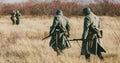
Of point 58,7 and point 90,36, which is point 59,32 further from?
point 58,7

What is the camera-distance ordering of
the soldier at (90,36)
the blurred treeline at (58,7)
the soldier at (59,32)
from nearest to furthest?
the soldier at (90,36), the soldier at (59,32), the blurred treeline at (58,7)

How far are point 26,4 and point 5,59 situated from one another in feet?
174

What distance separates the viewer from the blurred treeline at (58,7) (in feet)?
166

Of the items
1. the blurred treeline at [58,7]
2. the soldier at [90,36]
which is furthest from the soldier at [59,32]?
the blurred treeline at [58,7]

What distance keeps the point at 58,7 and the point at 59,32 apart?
44687 mm

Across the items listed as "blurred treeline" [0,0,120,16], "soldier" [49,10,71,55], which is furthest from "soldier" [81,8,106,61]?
"blurred treeline" [0,0,120,16]

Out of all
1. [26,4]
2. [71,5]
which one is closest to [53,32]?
[71,5]

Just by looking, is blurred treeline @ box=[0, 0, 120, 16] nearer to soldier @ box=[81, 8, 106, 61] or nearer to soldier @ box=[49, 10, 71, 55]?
soldier @ box=[49, 10, 71, 55]

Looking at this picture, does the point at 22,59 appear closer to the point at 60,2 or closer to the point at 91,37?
the point at 91,37

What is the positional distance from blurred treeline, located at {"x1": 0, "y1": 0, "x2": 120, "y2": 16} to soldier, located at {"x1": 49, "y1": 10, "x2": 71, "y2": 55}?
34579 mm

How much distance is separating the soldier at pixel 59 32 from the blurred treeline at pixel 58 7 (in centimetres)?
3458

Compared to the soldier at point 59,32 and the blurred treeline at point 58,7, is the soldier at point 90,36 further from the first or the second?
the blurred treeline at point 58,7

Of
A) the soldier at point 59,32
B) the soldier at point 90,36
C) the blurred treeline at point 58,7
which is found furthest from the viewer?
the blurred treeline at point 58,7

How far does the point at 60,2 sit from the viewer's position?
6094 centimetres
